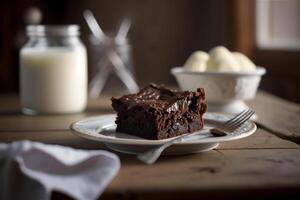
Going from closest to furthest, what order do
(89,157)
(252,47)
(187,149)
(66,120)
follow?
(89,157) < (187,149) < (66,120) < (252,47)

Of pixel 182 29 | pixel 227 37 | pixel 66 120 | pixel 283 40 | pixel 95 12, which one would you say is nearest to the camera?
pixel 66 120

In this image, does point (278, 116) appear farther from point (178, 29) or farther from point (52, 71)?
point (178, 29)

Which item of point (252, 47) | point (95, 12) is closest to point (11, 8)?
point (95, 12)

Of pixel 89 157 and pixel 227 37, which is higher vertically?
pixel 89 157

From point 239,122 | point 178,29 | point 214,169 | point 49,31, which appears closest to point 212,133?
point 239,122

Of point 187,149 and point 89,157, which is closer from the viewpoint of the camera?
point 89,157

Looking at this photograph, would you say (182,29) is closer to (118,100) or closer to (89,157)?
(118,100)

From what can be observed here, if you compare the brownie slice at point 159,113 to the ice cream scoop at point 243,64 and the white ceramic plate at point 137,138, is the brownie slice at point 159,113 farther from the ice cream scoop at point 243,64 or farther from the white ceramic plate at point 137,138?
the ice cream scoop at point 243,64
